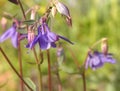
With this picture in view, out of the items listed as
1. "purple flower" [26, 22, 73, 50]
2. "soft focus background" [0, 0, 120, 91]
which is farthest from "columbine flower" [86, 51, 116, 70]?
"soft focus background" [0, 0, 120, 91]

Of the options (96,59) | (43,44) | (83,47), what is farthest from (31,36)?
(83,47)

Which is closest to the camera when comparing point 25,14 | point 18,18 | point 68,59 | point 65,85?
point 25,14

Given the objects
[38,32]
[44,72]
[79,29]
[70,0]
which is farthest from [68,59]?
[38,32]

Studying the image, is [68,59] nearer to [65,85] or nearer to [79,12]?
[65,85]

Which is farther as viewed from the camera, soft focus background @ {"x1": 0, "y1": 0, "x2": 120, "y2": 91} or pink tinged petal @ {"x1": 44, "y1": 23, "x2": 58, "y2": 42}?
soft focus background @ {"x1": 0, "y1": 0, "x2": 120, "y2": 91}

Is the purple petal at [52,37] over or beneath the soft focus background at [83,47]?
over

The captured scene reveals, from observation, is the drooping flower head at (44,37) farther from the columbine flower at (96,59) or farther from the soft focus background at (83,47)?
the soft focus background at (83,47)

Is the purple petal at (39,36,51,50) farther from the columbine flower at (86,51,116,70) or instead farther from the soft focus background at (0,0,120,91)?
the soft focus background at (0,0,120,91)

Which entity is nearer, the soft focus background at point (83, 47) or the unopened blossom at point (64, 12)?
the unopened blossom at point (64, 12)

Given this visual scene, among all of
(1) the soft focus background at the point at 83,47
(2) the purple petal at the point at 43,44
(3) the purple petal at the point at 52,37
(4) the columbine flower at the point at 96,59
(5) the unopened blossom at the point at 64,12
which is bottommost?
(1) the soft focus background at the point at 83,47

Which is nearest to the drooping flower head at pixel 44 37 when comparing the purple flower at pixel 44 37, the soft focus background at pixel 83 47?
the purple flower at pixel 44 37

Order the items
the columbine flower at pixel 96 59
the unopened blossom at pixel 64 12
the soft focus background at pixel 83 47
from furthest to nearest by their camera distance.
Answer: the soft focus background at pixel 83 47 → the columbine flower at pixel 96 59 → the unopened blossom at pixel 64 12
